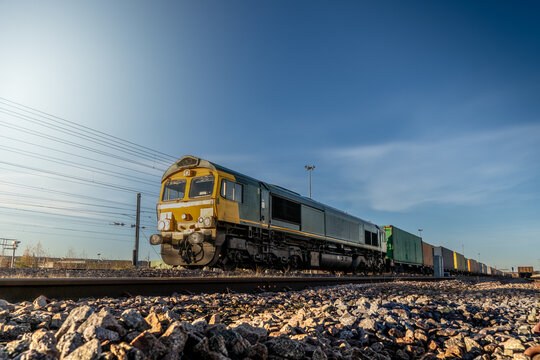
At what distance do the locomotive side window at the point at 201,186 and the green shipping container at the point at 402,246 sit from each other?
17874mm

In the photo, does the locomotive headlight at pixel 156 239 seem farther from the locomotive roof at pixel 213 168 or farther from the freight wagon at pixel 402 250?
the freight wagon at pixel 402 250

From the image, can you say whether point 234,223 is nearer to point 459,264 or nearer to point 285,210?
point 285,210

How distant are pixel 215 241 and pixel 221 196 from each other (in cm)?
137

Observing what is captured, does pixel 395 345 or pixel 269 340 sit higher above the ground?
pixel 269 340

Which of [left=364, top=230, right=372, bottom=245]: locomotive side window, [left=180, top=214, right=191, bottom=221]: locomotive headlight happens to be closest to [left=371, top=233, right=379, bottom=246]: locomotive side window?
[left=364, top=230, right=372, bottom=245]: locomotive side window

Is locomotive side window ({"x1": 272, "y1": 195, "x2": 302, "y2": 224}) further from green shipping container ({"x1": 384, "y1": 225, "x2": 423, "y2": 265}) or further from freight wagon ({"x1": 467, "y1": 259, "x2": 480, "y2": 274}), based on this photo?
freight wagon ({"x1": 467, "y1": 259, "x2": 480, "y2": 274})

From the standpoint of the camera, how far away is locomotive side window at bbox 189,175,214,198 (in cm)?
1146

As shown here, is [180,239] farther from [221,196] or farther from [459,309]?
[459,309]

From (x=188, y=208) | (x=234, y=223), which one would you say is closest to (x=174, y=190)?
(x=188, y=208)

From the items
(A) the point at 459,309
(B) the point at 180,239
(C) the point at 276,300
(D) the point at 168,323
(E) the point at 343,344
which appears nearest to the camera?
(D) the point at 168,323

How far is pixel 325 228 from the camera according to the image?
16.9 m

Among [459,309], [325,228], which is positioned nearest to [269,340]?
[459,309]

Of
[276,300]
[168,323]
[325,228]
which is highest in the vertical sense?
[325,228]

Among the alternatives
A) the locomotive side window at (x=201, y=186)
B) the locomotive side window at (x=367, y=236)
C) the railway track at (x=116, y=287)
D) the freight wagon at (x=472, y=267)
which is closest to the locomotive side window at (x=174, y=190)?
the locomotive side window at (x=201, y=186)
